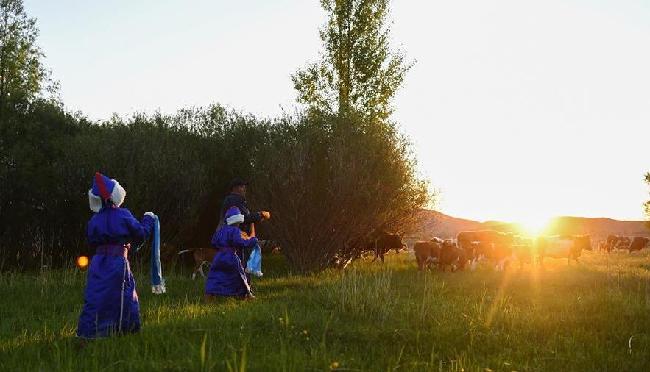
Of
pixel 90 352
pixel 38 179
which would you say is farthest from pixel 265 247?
pixel 90 352

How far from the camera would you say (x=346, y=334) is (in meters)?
7.52

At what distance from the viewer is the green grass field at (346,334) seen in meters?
6.05

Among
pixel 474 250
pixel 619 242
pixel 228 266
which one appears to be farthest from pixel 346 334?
pixel 619 242

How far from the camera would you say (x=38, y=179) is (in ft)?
66.4

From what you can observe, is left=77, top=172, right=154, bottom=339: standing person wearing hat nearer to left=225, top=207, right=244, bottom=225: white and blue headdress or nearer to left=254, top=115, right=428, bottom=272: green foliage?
left=225, top=207, right=244, bottom=225: white and blue headdress

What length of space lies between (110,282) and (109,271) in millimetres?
140

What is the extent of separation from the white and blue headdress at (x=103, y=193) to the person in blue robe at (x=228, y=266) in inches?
135

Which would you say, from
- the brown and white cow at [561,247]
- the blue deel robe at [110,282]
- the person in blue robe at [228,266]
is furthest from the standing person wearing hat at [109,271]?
the brown and white cow at [561,247]

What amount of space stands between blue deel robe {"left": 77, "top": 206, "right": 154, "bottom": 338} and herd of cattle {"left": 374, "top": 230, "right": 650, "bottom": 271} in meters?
13.7

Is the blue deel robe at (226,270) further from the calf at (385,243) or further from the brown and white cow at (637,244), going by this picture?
the brown and white cow at (637,244)

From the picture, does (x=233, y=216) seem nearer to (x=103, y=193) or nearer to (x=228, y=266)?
(x=228, y=266)

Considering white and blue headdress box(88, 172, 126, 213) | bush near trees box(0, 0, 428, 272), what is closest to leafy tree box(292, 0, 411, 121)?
bush near trees box(0, 0, 428, 272)

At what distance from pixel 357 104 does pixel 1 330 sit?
20.7 m

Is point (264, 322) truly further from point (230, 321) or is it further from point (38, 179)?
point (38, 179)
